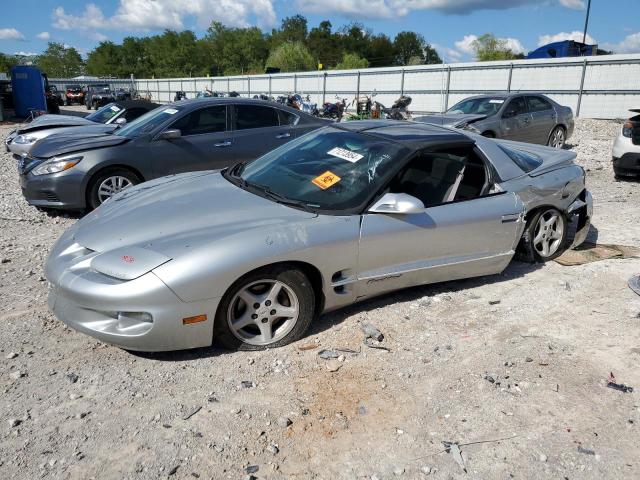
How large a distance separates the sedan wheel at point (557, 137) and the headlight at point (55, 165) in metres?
11.1

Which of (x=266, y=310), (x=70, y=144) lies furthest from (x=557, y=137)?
(x=266, y=310)

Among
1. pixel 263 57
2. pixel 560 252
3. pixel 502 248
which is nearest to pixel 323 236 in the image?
pixel 502 248

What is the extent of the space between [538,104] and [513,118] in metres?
1.30

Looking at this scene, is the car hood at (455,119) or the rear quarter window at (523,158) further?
the car hood at (455,119)

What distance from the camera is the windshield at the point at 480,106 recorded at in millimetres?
11961

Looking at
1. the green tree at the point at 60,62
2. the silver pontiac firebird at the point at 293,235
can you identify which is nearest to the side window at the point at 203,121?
the silver pontiac firebird at the point at 293,235

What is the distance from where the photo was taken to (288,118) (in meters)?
7.98

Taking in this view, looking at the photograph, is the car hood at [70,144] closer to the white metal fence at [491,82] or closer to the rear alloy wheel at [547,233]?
the rear alloy wheel at [547,233]

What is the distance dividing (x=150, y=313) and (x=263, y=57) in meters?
93.8

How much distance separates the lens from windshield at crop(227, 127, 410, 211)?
12.4 feet

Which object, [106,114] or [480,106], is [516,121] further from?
[106,114]

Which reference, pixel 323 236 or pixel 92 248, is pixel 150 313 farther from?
pixel 323 236

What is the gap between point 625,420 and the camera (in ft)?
9.36

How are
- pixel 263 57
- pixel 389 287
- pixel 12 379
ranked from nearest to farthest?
pixel 12 379, pixel 389 287, pixel 263 57
